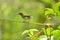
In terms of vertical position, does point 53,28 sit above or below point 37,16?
below

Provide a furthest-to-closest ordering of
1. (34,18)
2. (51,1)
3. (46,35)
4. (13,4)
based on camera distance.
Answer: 1. (13,4)
2. (34,18)
3. (51,1)
4. (46,35)

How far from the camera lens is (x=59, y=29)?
35.6 inches

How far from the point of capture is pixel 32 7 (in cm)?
294

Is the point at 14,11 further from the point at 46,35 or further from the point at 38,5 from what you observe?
the point at 46,35

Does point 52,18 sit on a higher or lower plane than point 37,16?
lower

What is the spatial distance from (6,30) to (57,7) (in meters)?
1.88

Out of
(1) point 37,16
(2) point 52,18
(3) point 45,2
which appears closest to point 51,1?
(3) point 45,2

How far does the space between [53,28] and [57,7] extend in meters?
0.08

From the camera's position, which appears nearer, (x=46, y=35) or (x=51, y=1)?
(x=46, y=35)

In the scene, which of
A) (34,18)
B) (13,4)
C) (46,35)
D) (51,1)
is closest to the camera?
(46,35)

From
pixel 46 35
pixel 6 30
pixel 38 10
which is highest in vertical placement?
pixel 38 10

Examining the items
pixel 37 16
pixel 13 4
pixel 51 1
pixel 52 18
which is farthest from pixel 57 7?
pixel 13 4

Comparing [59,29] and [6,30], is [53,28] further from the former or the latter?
[6,30]

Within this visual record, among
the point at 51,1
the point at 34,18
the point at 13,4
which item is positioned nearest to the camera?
the point at 51,1
